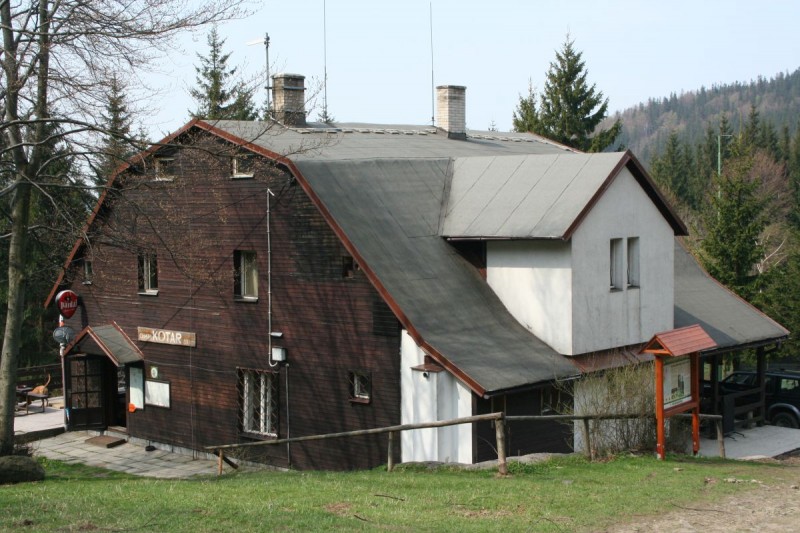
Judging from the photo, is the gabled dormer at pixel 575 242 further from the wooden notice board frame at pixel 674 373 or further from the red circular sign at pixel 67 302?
the red circular sign at pixel 67 302

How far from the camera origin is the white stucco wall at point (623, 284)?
813 inches

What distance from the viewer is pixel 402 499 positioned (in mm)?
12523

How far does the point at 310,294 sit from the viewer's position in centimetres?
2125

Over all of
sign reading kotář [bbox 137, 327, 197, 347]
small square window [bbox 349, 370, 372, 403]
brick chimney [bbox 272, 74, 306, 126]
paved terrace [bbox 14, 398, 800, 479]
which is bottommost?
paved terrace [bbox 14, 398, 800, 479]

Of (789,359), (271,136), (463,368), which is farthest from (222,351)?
(789,359)

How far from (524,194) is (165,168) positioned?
8770 millimetres

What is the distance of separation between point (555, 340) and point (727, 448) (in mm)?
5326

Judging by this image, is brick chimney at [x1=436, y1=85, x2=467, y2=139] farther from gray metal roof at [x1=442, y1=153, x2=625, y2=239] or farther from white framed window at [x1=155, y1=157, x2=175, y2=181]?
white framed window at [x1=155, y1=157, x2=175, y2=181]

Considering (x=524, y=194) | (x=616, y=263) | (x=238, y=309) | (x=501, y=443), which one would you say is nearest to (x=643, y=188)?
(x=616, y=263)

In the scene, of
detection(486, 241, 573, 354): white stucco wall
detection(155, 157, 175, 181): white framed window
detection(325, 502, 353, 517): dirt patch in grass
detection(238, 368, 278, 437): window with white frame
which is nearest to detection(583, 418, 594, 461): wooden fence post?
detection(486, 241, 573, 354): white stucco wall

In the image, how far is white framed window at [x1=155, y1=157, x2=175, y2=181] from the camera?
20438 millimetres

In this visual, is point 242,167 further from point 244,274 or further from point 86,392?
point 86,392

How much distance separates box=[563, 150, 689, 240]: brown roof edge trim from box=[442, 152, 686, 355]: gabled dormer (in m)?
0.02

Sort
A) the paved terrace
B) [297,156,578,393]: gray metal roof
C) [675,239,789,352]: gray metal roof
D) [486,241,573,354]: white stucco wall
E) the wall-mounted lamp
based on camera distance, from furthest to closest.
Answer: [675,239,789,352]: gray metal roof < the paved terrace < the wall-mounted lamp < [486,241,573,354]: white stucco wall < [297,156,578,393]: gray metal roof
